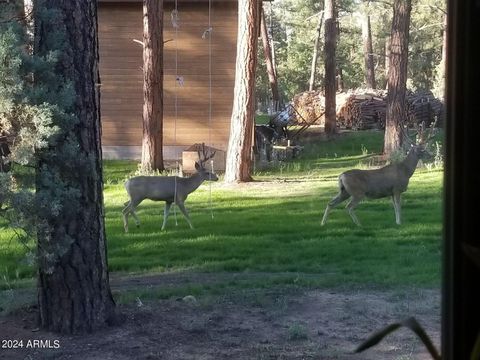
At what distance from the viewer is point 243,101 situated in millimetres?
15062

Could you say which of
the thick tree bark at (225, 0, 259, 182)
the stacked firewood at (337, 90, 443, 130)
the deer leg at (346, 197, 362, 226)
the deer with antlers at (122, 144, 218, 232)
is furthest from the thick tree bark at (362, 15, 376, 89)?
the deer with antlers at (122, 144, 218, 232)

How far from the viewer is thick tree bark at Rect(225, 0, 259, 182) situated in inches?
586

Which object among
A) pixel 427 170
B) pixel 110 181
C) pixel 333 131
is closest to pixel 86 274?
pixel 110 181

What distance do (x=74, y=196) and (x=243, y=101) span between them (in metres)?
10.1

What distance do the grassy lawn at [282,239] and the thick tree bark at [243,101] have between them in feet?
1.87

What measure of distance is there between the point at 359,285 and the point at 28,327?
2953 millimetres

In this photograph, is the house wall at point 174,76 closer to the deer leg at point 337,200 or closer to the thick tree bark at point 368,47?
the deer leg at point 337,200

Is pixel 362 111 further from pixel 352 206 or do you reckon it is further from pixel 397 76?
pixel 352 206

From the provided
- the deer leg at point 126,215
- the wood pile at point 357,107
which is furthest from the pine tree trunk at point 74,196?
the wood pile at point 357,107

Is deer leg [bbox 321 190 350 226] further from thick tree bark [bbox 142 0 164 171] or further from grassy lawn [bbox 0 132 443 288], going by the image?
thick tree bark [bbox 142 0 164 171]

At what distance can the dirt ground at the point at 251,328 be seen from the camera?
5.17m

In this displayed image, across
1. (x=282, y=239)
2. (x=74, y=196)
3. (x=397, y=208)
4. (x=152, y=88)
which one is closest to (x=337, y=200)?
(x=397, y=208)

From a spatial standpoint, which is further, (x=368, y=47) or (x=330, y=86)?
(x=368, y=47)

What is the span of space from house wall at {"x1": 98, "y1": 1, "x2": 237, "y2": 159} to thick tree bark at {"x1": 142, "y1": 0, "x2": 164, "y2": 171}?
2262 millimetres
